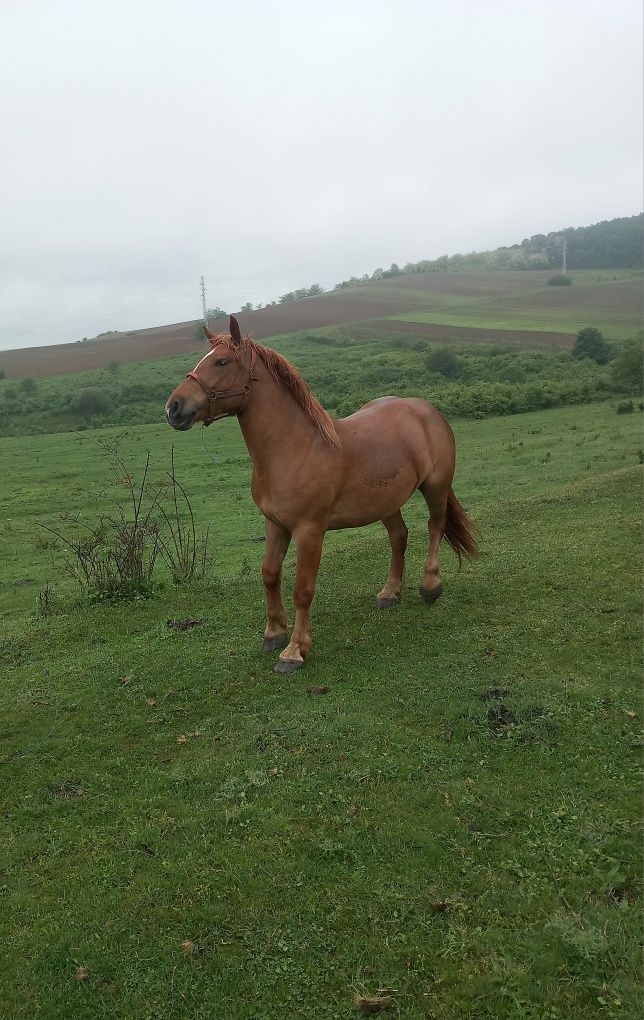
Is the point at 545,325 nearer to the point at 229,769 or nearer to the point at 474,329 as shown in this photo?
the point at 474,329

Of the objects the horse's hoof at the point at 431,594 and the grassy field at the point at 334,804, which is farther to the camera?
the horse's hoof at the point at 431,594

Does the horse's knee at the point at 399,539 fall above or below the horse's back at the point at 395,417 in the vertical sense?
below

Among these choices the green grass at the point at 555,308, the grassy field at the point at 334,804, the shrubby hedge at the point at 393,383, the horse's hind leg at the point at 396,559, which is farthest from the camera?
the green grass at the point at 555,308

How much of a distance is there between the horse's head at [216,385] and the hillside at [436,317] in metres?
41.1

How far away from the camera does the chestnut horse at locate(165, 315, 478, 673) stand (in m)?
4.69

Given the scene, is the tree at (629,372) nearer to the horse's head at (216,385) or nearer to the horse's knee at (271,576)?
the horse's knee at (271,576)

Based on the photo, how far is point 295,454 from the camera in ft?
16.2

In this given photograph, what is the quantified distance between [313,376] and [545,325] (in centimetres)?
2024

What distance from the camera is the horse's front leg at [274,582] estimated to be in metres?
5.22

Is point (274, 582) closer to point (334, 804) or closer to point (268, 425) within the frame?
point (268, 425)

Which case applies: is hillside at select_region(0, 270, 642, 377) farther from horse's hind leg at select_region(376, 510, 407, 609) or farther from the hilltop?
horse's hind leg at select_region(376, 510, 407, 609)

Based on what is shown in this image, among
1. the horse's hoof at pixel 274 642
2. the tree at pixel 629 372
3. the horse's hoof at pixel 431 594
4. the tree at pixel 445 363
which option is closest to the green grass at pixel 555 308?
the tree at pixel 445 363

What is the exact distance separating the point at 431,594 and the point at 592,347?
37070 mm

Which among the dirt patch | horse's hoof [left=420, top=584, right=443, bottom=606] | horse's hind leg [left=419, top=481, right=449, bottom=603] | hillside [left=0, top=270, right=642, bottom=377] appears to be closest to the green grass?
hillside [left=0, top=270, right=642, bottom=377]
